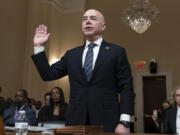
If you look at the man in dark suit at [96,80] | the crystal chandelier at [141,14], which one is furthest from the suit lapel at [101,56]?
the crystal chandelier at [141,14]

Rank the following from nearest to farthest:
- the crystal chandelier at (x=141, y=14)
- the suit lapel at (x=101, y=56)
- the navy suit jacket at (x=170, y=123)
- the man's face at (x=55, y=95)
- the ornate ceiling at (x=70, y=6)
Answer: the suit lapel at (x=101, y=56) → the navy suit jacket at (x=170, y=123) → the man's face at (x=55, y=95) → the crystal chandelier at (x=141, y=14) → the ornate ceiling at (x=70, y=6)

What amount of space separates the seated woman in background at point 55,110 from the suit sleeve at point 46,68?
228 cm

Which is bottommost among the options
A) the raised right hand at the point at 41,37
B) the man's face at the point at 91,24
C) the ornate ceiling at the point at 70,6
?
the raised right hand at the point at 41,37

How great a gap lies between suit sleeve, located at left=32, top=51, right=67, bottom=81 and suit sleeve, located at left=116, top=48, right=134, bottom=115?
0.48 m

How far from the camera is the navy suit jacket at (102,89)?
1876 millimetres

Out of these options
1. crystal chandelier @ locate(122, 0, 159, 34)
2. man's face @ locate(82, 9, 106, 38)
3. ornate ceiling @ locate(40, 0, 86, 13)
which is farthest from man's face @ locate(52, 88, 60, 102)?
ornate ceiling @ locate(40, 0, 86, 13)

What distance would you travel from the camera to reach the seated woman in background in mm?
4324

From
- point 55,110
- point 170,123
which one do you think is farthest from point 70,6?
point 170,123

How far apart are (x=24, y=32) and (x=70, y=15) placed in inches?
90.4

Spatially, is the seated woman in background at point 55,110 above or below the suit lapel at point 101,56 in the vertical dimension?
below

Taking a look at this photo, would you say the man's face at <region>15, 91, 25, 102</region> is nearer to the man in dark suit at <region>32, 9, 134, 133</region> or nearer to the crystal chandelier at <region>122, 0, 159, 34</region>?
the man in dark suit at <region>32, 9, 134, 133</region>

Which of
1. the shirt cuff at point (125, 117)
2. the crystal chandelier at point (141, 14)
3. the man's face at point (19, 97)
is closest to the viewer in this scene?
Answer: the shirt cuff at point (125, 117)

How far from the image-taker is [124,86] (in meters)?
1.92

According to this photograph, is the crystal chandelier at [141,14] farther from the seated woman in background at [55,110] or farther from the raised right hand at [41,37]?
the raised right hand at [41,37]
